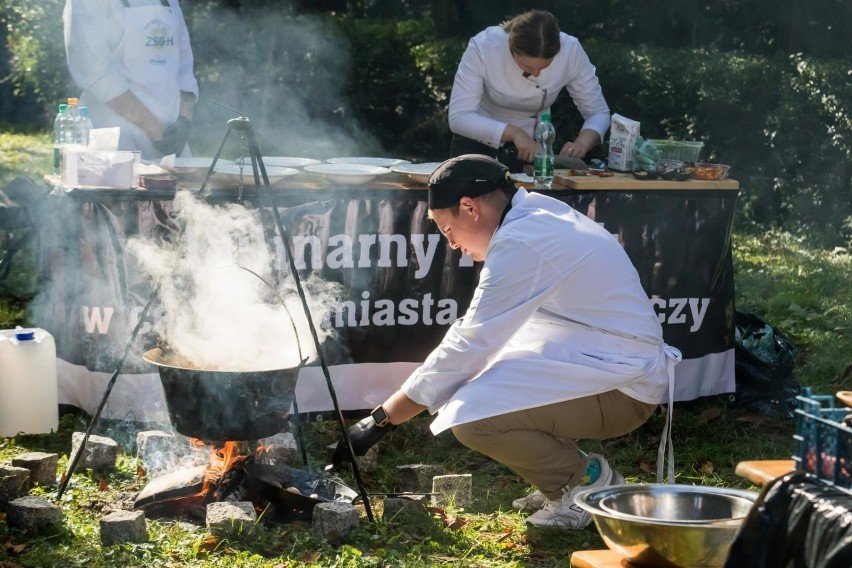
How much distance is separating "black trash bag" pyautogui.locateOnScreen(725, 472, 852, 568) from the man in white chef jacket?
1533 millimetres

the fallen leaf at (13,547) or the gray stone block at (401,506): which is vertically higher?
the gray stone block at (401,506)

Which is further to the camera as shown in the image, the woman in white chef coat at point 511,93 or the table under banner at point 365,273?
the woman in white chef coat at point 511,93

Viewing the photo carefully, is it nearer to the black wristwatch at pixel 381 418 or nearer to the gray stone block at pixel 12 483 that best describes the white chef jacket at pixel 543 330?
the black wristwatch at pixel 381 418

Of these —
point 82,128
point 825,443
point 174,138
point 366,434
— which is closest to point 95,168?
point 82,128

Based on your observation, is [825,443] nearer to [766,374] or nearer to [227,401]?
[227,401]

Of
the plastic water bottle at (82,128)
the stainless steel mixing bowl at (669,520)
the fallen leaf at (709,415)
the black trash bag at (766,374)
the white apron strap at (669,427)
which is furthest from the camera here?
the black trash bag at (766,374)

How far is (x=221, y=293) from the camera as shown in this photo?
5.03 m

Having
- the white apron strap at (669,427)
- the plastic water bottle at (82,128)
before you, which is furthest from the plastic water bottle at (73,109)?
the white apron strap at (669,427)

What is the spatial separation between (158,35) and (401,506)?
3198 mm

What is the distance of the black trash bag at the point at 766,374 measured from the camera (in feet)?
20.0

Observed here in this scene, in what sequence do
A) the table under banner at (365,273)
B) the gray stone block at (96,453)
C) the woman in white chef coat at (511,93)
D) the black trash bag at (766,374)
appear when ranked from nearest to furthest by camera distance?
the gray stone block at (96,453) → the table under banner at (365,273) → the black trash bag at (766,374) → the woman in white chef coat at (511,93)

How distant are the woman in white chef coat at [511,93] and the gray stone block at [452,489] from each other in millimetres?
2217

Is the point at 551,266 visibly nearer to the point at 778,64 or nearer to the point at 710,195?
the point at 710,195

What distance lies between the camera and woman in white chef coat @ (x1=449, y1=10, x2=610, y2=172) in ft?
20.9
